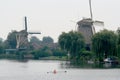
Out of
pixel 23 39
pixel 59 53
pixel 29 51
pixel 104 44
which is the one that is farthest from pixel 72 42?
pixel 23 39

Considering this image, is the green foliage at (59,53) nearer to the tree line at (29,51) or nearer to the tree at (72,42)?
the tree line at (29,51)

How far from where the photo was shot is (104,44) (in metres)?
98.6

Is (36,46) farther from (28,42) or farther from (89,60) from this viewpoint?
(89,60)

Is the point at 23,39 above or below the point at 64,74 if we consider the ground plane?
above

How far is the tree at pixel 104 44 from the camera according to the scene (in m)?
97.5

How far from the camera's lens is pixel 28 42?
16488 cm

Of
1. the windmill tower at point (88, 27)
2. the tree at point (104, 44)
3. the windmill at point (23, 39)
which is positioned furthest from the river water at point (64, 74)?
the windmill at point (23, 39)

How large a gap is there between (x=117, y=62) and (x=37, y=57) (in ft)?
203

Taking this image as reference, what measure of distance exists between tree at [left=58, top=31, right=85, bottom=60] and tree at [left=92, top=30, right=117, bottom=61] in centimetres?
1394

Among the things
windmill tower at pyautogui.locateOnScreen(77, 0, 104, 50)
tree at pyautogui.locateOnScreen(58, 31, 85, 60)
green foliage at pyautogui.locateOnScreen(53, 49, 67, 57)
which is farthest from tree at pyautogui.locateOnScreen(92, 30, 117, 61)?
green foliage at pyautogui.locateOnScreen(53, 49, 67, 57)

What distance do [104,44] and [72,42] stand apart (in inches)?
687

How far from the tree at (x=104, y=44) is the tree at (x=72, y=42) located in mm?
13942

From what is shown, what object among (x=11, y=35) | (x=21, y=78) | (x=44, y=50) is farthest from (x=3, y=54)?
(x=21, y=78)

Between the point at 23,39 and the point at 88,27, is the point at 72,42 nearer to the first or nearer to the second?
the point at 88,27
